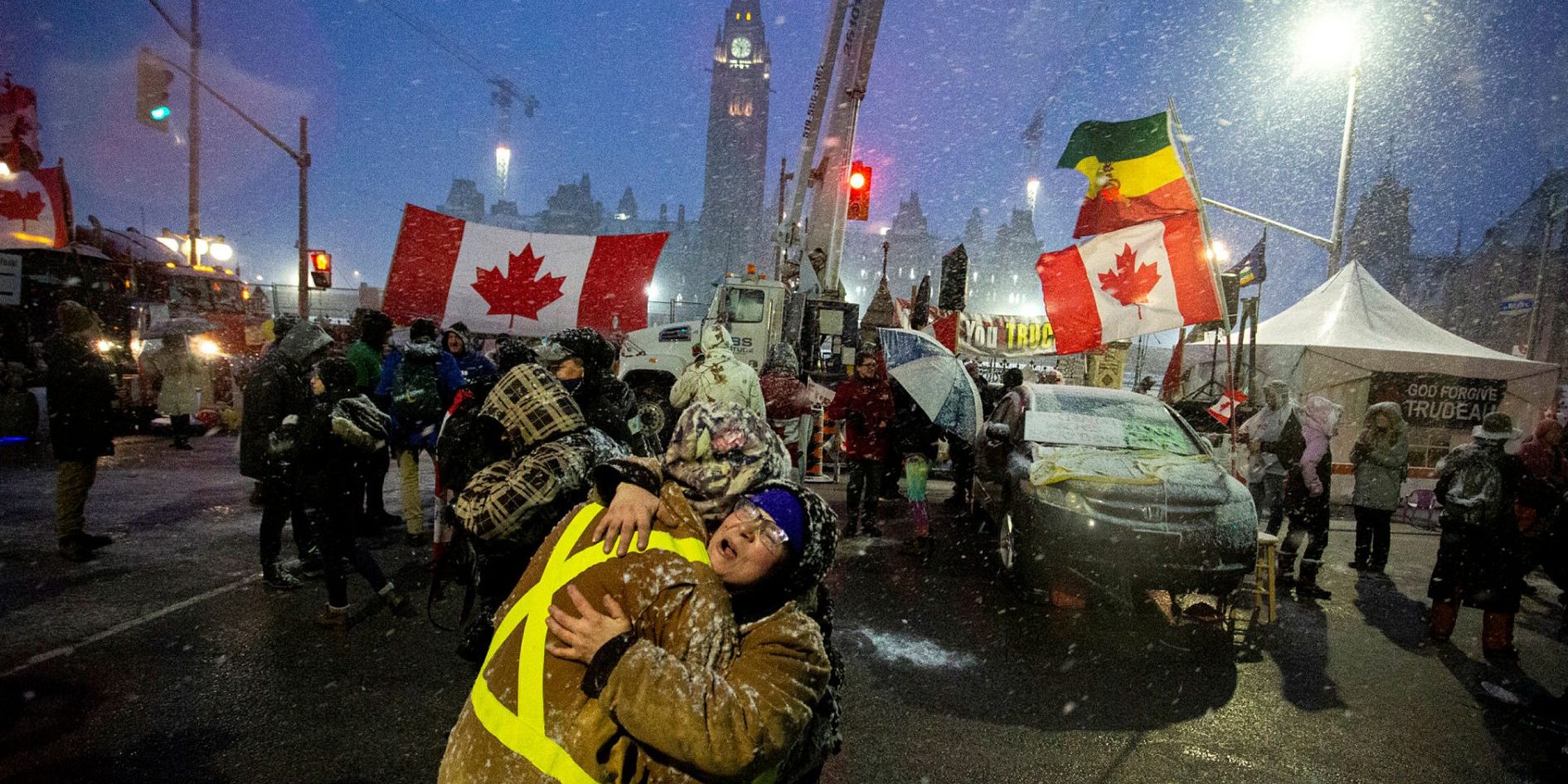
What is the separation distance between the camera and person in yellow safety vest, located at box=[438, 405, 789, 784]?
4.02ft

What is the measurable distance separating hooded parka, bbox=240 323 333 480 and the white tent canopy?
13820 millimetres

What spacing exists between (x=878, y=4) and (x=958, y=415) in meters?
9.76

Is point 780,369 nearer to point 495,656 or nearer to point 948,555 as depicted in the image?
point 948,555

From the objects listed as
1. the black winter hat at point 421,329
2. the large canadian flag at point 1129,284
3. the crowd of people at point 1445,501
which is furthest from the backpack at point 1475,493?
the black winter hat at point 421,329

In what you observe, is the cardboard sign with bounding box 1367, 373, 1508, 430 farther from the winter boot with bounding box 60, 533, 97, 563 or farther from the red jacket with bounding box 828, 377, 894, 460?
the winter boot with bounding box 60, 533, 97, 563

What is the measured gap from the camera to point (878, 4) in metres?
13.5

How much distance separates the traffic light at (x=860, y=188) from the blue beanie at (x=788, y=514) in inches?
499

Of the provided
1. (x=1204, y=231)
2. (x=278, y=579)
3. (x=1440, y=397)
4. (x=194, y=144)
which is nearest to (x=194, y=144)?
(x=194, y=144)

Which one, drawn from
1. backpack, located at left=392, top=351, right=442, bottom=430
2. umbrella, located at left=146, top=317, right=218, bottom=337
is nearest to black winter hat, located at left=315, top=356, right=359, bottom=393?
backpack, located at left=392, top=351, right=442, bottom=430

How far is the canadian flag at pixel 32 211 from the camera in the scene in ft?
40.9

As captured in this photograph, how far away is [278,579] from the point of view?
506 centimetres

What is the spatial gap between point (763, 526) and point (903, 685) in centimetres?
327

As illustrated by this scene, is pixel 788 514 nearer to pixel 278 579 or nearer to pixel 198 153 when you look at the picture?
pixel 278 579

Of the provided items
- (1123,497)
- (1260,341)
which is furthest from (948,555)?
(1260,341)
